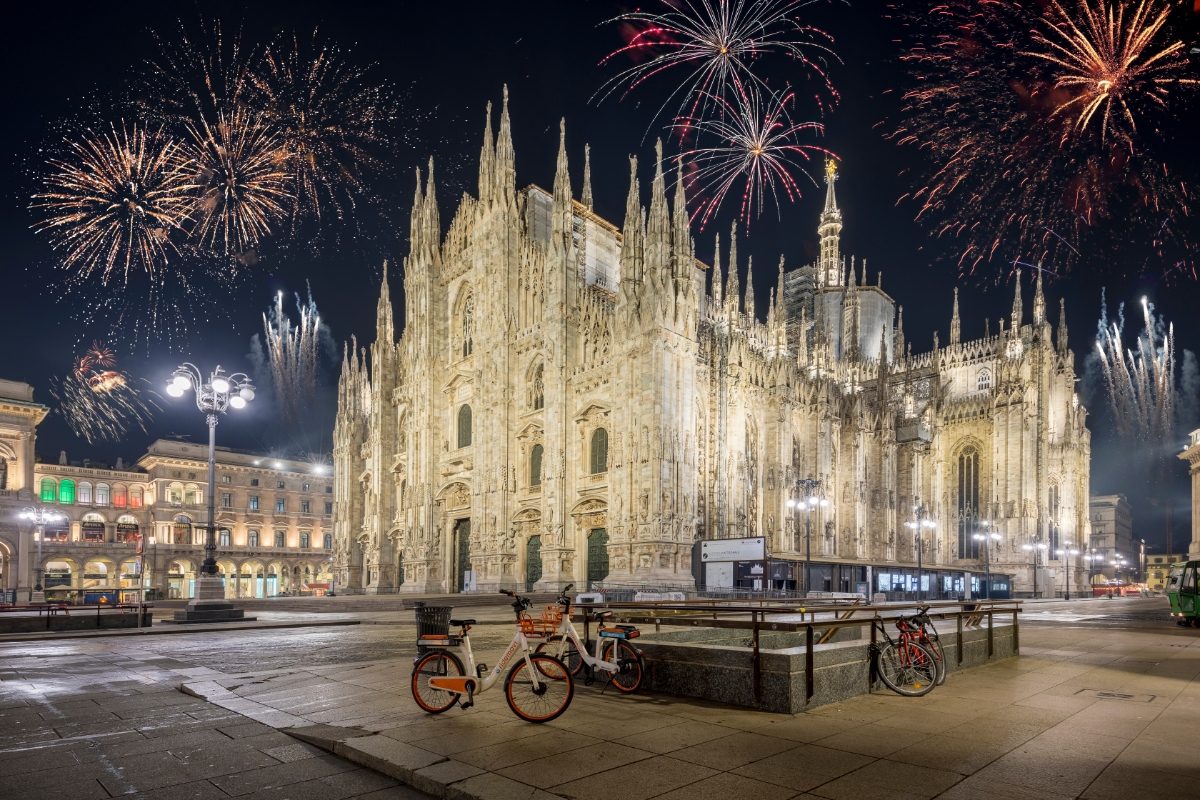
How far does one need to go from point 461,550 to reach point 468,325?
14.9 metres

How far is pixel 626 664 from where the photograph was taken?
937cm

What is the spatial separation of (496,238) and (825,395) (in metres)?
26.1

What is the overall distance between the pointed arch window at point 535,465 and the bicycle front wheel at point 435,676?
1418 inches

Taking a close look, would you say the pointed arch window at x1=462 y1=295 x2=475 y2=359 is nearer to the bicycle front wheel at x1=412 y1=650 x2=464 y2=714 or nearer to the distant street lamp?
the distant street lamp

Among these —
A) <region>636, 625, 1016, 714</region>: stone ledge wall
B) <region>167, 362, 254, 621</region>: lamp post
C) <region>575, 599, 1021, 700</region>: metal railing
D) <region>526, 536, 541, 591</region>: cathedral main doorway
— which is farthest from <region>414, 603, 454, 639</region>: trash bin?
<region>526, 536, 541, 591</region>: cathedral main doorway

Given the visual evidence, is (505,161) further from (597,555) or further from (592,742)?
(592,742)

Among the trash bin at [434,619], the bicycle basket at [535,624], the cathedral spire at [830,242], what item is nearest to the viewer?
the bicycle basket at [535,624]

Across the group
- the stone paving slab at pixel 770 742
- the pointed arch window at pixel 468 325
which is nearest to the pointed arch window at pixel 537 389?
the pointed arch window at pixel 468 325

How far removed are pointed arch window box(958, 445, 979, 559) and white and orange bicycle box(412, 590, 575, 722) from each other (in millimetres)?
66065

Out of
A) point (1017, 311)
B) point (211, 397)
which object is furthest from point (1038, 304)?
point (211, 397)

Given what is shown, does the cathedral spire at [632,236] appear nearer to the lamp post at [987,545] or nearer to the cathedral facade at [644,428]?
the cathedral facade at [644,428]

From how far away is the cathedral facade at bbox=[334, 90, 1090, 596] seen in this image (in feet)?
126

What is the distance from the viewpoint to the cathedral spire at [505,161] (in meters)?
46.7

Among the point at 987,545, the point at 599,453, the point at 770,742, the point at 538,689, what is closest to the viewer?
the point at 770,742
